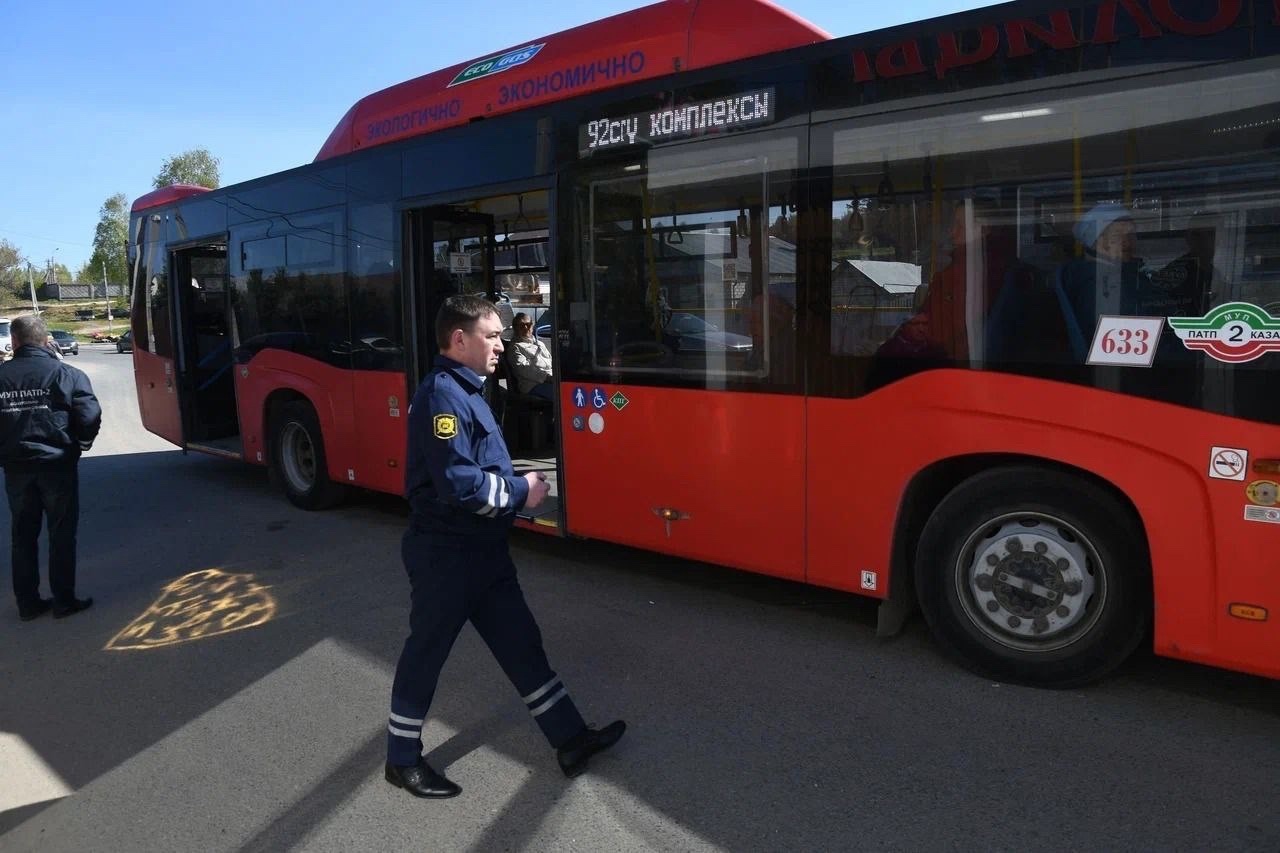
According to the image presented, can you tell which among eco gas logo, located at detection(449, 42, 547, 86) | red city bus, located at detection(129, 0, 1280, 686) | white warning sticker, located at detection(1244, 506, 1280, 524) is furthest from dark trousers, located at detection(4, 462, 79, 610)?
white warning sticker, located at detection(1244, 506, 1280, 524)

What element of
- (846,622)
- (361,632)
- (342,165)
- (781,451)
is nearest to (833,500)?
(781,451)

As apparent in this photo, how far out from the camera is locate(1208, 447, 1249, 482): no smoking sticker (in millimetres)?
3264

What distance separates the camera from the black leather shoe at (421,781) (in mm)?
3215

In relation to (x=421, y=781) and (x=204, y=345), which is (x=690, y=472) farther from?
(x=204, y=345)

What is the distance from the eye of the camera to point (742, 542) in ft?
15.6

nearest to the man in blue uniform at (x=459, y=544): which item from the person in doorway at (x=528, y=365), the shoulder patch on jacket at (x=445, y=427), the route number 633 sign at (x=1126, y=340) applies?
the shoulder patch on jacket at (x=445, y=427)

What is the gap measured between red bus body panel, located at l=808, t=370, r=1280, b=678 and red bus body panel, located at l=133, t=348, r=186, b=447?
8086 mm

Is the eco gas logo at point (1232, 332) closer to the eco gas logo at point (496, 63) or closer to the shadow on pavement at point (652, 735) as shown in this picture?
the shadow on pavement at point (652, 735)

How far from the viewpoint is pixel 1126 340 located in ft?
11.4

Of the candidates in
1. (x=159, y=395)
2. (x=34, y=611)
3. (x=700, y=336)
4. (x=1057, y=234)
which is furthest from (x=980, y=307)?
(x=159, y=395)

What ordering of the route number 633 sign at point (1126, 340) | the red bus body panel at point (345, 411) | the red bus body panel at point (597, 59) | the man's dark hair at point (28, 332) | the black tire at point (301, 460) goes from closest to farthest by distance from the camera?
the route number 633 sign at point (1126, 340)
the red bus body panel at point (597, 59)
the man's dark hair at point (28, 332)
the red bus body panel at point (345, 411)
the black tire at point (301, 460)

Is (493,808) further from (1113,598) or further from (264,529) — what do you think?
(264,529)

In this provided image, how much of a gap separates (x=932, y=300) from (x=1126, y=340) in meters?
0.81

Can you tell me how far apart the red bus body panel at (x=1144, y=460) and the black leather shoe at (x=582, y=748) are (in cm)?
162
